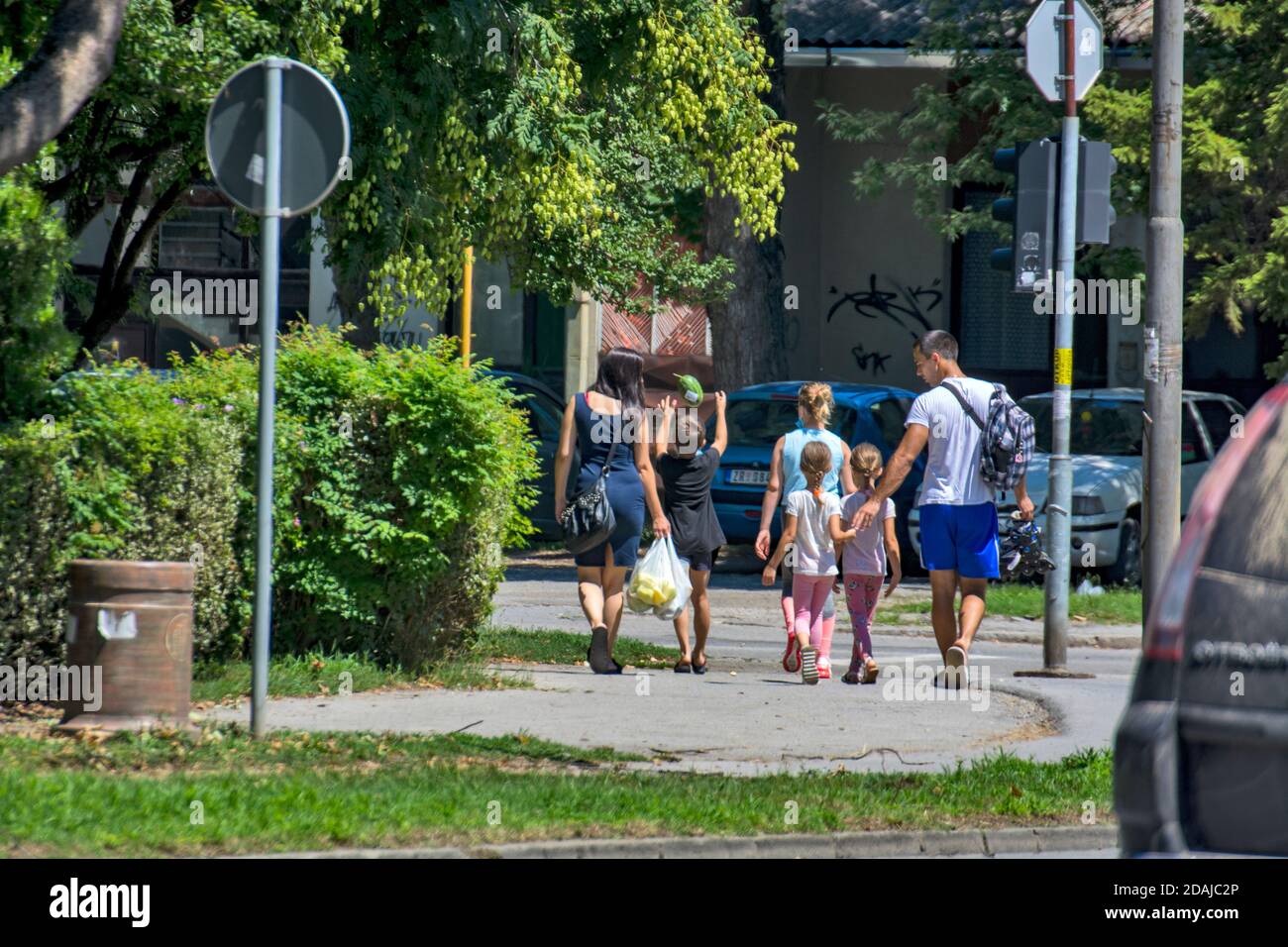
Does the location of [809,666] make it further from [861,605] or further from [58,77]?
[58,77]

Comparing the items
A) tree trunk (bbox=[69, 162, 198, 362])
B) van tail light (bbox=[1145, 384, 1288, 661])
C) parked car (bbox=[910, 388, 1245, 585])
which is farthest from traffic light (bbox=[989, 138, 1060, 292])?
van tail light (bbox=[1145, 384, 1288, 661])

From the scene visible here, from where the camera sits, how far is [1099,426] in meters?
18.2

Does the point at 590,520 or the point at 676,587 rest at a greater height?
the point at 590,520

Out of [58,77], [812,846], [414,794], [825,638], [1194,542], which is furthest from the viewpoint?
[825,638]

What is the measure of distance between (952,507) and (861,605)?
933 mm

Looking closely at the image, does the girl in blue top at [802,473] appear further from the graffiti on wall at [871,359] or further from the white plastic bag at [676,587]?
the graffiti on wall at [871,359]

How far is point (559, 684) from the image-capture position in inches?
419

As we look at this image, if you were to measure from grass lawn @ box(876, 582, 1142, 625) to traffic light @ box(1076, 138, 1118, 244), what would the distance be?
418cm

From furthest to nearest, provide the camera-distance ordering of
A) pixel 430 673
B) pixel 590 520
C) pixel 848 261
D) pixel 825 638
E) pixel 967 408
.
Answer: pixel 848 261, pixel 825 638, pixel 590 520, pixel 967 408, pixel 430 673

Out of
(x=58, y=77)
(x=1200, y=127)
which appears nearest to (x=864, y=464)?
(x=58, y=77)
